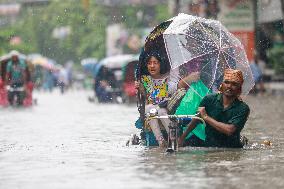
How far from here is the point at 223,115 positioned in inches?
548

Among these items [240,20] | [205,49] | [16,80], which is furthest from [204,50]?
[240,20]

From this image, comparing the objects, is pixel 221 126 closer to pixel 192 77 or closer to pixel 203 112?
pixel 203 112

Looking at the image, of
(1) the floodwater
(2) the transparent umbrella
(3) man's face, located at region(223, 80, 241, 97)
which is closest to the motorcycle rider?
(1) the floodwater

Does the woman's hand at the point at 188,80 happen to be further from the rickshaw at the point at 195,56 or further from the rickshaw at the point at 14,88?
the rickshaw at the point at 14,88

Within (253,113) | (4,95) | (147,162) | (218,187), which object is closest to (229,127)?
(147,162)

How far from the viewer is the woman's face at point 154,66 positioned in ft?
49.6

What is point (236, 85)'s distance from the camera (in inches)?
541

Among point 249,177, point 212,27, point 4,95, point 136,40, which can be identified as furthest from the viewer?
point 136,40

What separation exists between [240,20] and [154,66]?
31.9m

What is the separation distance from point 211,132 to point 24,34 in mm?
101297

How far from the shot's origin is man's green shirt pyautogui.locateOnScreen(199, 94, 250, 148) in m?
13.8

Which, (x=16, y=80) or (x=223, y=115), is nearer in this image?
(x=223, y=115)

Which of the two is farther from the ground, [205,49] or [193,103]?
[205,49]

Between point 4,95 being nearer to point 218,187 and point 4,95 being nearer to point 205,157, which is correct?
point 205,157
